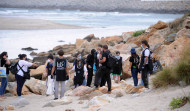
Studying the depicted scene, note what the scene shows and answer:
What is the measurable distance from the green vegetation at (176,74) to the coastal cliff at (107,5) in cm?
8944

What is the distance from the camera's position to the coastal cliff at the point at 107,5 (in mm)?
98250

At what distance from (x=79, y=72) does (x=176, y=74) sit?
3.69 m

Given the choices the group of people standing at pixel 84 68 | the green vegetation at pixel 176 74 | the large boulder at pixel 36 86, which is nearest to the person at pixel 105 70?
the group of people standing at pixel 84 68

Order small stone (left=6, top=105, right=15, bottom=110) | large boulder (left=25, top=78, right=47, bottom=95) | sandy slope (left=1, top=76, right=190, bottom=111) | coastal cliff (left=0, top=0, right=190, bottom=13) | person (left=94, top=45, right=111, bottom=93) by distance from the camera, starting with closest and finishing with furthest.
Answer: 1. sandy slope (left=1, top=76, right=190, bottom=111)
2. small stone (left=6, top=105, right=15, bottom=110)
3. person (left=94, top=45, right=111, bottom=93)
4. large boulder (left=25, top=78, right=47, bottom=95)
5. coastal cliff (left=0, top=0, right=190, bottom=13)

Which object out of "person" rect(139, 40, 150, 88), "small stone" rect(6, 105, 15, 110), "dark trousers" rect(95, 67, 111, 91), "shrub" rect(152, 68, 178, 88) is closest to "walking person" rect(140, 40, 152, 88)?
"person" rect(139, 40, 150, 88)

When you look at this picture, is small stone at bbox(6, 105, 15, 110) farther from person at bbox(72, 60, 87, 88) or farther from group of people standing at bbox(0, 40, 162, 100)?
person at bbox(72, 60, 87, 88)

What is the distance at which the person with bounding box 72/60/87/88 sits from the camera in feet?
32.6

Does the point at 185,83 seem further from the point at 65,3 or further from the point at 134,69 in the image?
the point at 65,3

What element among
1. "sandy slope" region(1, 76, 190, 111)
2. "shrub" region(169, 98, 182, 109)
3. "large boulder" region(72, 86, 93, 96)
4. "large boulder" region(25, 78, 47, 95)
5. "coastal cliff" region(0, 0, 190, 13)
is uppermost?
"coastal cliff" region(0, 0, 190, 13)

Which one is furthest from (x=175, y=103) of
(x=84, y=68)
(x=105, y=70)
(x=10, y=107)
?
(x=10, y=107)

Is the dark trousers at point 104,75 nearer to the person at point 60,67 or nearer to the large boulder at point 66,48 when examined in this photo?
the person at point 60,67

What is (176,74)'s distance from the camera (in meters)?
7.34

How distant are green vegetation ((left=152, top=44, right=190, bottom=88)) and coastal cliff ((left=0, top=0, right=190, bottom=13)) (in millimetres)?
89440

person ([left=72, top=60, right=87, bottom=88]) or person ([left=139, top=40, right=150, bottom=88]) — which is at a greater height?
person ([left=139, top=40, right=150, bottom=88])
